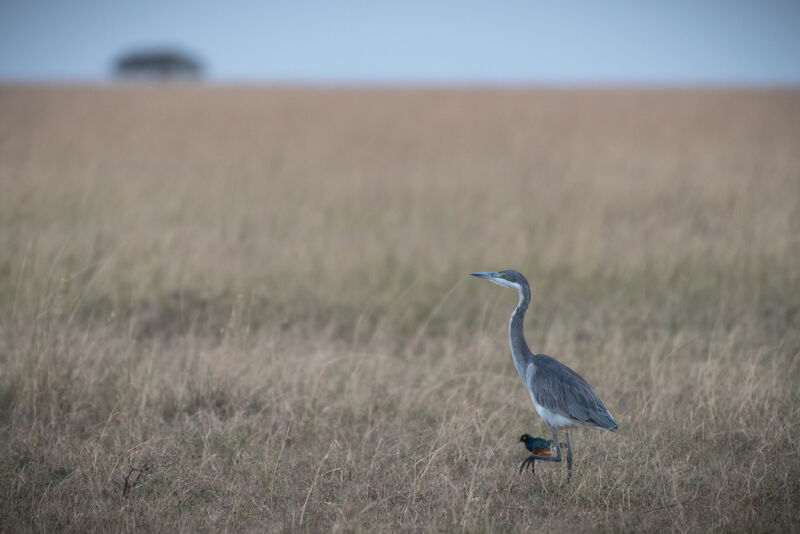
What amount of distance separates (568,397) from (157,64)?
2252 inches

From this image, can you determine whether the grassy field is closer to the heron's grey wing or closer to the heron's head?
the heron's grey wing

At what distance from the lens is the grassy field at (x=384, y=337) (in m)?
3.72

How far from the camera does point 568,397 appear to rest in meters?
3.76

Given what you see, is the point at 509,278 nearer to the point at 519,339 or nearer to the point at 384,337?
the point at 519,339

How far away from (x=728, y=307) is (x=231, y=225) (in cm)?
639

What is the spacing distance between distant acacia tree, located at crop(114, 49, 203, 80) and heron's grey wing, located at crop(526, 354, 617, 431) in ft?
180

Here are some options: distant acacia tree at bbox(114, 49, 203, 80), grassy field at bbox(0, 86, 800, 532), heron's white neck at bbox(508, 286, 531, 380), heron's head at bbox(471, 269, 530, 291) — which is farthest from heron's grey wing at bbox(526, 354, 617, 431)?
distant acacia tree at bbox(114, 49, 203, 80)

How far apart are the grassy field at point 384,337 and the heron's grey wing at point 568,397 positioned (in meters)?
0.39

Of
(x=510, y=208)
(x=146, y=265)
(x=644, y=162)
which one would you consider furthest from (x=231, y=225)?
(x=644, y=162)

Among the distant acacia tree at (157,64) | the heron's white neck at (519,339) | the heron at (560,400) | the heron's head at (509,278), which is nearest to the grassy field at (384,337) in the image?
the heron at (560,400)

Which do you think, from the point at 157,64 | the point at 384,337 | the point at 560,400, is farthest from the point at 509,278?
the point at 157,64

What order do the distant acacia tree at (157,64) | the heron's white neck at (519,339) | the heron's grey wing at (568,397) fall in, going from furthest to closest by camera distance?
the distant acacia tree at (157,64)
the heron's white neck at (519,339)
the heron's grey wing at (568,397)

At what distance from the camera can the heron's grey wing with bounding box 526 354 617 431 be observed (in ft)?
12.2

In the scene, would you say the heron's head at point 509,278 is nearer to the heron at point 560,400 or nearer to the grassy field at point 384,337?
the heron at point 560,400
